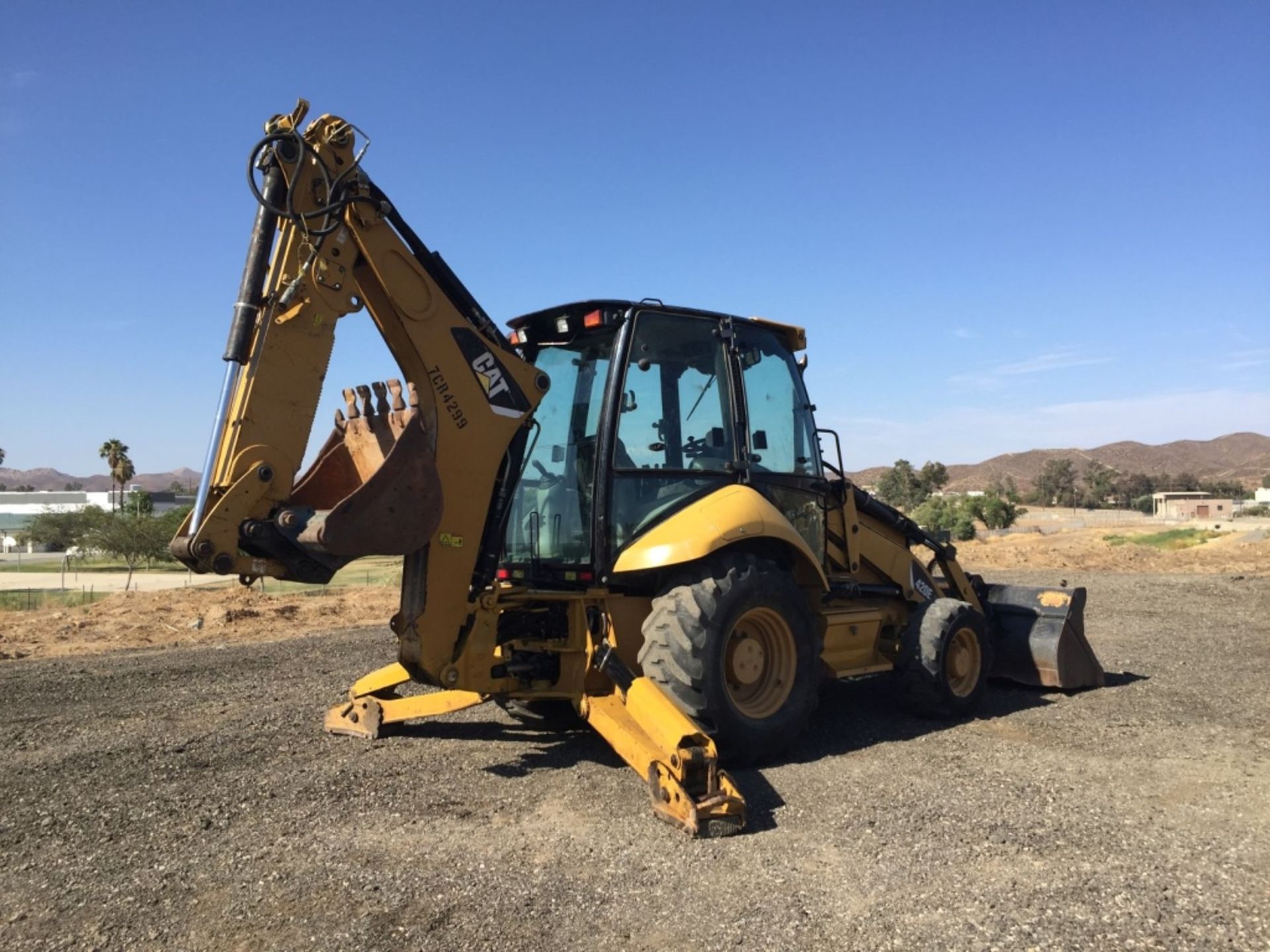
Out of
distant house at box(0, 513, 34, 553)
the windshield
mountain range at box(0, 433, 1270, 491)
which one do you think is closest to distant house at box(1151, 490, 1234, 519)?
mountain range at box(0, 433, 1270, 491)

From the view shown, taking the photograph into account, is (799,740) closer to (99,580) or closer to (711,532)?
(711,532)

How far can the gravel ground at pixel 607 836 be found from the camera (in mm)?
3428

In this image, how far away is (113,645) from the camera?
1280cm

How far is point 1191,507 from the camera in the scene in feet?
248

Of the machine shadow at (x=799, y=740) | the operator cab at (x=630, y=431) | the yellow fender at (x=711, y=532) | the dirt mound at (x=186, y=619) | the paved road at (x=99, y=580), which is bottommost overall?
the paved road at (x=99, y=580)

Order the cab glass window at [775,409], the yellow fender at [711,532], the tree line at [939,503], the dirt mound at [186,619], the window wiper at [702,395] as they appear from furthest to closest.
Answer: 1. the tree line at [939,503]
2. the dirt mound at [186,619]
3. the cab glass window at [775,409]
4. the window wiper at [702,395]
5. the yellow fender at [711,532]

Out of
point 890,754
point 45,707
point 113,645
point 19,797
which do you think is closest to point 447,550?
point 19,797

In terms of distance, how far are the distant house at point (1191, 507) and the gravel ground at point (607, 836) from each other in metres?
74.6

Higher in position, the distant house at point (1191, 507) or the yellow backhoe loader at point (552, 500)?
the yellow backhoe loader at point (552, 500)

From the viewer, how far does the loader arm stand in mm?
4582

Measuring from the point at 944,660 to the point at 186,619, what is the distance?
530 inches

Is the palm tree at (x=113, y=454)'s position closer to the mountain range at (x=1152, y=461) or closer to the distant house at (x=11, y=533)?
the distant house at (x=11, y=533)

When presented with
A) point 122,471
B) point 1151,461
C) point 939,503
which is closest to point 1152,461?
point 1151,461

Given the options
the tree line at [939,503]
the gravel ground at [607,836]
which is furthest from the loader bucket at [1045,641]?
the tree line at [939,503]
